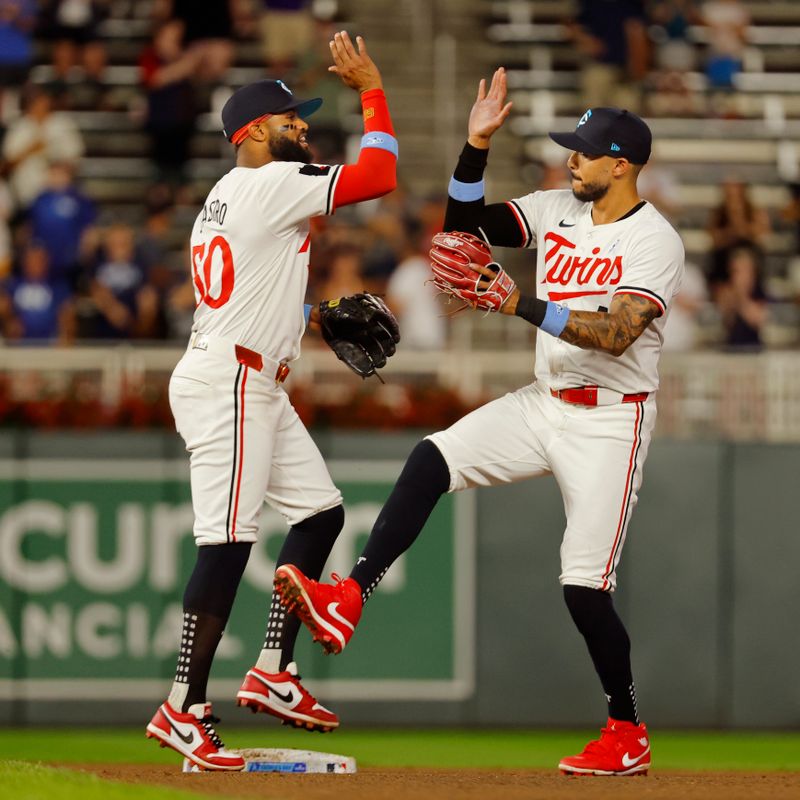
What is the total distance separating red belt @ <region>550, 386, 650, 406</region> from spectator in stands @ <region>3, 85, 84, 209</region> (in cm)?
705

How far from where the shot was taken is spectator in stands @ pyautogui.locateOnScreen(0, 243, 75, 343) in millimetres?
11516

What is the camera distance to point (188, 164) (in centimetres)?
1419

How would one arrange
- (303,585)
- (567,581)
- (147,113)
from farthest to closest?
1. (147,113)
2. (567,581)
3. (303,585)

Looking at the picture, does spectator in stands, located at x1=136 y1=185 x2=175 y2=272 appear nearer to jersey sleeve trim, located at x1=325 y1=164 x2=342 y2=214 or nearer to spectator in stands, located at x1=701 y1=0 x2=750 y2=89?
spectator in stands, located at x1=701 y1=0 x2=750 y2=89

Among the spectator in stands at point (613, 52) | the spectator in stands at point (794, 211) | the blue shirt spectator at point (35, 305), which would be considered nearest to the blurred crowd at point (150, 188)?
the blue shirt spectator at point (35, 305)

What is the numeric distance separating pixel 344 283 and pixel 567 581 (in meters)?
4.86

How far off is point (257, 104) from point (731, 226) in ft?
22.2

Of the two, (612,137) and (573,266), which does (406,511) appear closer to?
(573,266)

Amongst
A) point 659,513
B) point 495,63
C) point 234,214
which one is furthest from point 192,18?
point 234,214

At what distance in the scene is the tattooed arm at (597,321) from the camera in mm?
6379

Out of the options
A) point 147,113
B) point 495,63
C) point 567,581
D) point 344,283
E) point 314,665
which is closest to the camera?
point 567,581

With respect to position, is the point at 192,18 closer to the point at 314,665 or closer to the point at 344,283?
the point at 344,283

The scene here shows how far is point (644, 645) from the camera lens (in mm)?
10023

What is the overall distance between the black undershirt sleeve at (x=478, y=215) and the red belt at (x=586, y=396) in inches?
25.7
